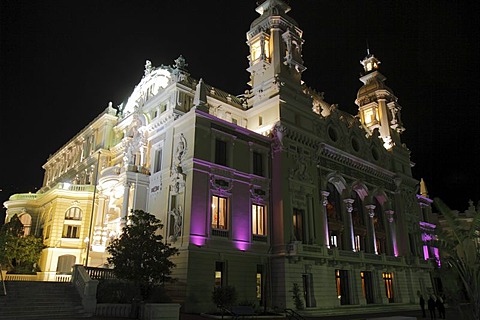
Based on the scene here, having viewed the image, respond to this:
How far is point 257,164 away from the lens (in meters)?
35.5

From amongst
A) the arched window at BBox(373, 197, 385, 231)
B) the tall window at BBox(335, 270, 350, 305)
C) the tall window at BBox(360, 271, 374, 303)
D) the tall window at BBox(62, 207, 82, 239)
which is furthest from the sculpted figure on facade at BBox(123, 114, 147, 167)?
the arched window at BBox(373, 197, 385, 231)

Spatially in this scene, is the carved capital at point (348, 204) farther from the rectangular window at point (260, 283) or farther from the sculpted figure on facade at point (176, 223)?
the sculpted figure on facade at point (176, 223)

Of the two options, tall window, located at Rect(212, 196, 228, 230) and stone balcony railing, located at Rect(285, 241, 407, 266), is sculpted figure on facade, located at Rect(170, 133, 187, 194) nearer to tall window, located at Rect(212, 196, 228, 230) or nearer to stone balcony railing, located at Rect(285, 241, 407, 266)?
tall window, located at Rect(212, 196, 228, 230)

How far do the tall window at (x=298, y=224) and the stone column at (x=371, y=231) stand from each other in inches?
520

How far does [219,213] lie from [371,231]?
22569 millimetres

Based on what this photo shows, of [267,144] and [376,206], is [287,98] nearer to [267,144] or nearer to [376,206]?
[267,144]

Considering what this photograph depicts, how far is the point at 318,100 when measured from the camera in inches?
1922

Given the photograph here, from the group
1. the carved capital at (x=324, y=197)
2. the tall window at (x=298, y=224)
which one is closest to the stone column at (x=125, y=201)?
the tall window at (x=298, y=224)

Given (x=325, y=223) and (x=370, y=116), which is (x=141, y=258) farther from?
(x=370, y=116)

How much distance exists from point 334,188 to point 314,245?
1030cm

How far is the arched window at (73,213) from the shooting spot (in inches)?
1720

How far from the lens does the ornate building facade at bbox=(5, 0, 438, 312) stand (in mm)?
30375

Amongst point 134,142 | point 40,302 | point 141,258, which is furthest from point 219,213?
point 40,302

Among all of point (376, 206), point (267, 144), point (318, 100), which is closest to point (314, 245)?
point (267, 144)
